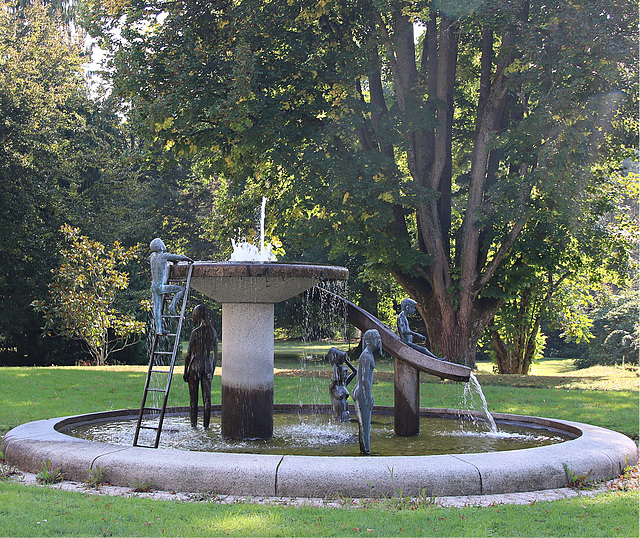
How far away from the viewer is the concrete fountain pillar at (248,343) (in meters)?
8.29

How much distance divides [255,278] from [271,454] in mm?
2108

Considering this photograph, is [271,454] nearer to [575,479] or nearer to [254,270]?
[254,270]

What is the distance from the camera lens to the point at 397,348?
8.89 metres

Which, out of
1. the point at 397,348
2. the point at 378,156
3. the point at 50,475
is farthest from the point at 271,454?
the point at 378,156

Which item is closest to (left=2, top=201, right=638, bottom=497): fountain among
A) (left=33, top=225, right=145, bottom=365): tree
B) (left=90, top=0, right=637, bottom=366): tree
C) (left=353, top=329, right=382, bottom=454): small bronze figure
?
(left=353, top=329, right=382, bottom=454): small bronze figure

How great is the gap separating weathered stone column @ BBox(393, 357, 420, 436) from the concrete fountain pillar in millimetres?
1661

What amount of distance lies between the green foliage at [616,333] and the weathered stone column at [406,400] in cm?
2465

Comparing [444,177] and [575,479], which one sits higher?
[444,177]

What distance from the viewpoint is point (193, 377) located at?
30.5 feet

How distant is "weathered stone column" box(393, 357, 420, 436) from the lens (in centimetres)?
902

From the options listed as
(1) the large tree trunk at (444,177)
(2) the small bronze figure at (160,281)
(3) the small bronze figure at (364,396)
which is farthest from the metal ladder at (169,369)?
(1) the large tree trunk at (444,177)

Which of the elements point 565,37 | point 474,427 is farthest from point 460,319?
point 474,427

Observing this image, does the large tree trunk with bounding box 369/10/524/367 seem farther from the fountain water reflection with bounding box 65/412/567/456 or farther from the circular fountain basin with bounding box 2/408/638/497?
the circular fountain basin with bounding box 2/408/638/497

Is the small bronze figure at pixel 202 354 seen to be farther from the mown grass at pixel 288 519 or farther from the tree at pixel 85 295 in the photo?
the tree at pixel 85 295
